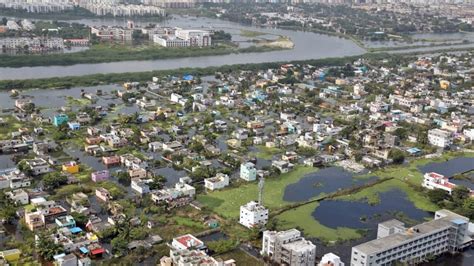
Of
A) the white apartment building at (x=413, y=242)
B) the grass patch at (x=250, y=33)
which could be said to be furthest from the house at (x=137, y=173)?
the grass patch at (x=250, y=33)

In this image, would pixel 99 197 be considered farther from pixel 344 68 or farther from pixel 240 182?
pixel 344 68

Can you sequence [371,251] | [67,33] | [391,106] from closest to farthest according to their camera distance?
[371,251] → [391,106] → [67,33]

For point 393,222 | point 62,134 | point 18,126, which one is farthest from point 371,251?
point 18,126

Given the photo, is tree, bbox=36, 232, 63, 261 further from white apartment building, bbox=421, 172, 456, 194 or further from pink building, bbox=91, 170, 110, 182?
white apartment building, bbox=421, 172, 456, 194

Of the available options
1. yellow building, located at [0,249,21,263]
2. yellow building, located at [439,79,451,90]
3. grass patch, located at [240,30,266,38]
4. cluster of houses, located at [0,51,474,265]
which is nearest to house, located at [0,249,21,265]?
yellow building, located at [0,249,21,263]

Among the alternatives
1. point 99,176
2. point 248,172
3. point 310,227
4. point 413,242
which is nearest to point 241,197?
point 248,172

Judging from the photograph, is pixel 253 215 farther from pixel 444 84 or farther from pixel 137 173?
pixel 444 84
